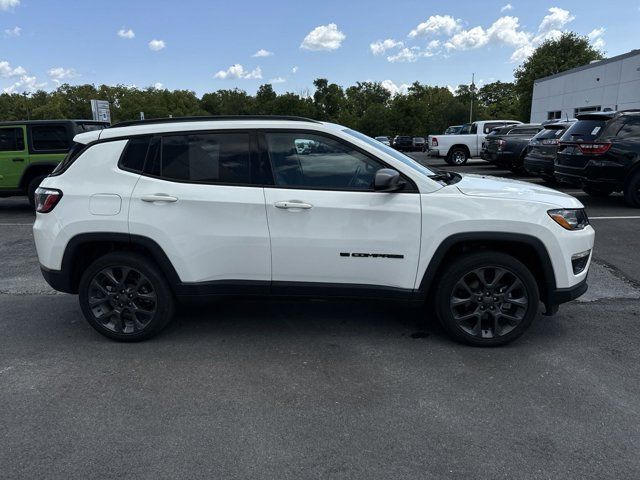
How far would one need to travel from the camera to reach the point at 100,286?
3.98 m

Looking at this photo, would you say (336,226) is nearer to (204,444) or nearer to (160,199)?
(160,199)

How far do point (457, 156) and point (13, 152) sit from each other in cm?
1676

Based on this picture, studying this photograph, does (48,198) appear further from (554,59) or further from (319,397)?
(554,59)

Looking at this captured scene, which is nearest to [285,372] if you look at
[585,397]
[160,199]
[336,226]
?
[336,226]

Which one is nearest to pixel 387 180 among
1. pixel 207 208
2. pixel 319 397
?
pixel 207 208

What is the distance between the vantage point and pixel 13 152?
399 inches

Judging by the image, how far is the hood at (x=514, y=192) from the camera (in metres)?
3.71

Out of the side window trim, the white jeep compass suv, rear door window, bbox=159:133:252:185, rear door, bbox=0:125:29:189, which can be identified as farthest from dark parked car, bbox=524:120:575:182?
rear door, bbox=0:125:29:189

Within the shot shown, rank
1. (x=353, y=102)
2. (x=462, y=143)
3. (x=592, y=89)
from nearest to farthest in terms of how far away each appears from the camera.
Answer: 1. (x=462, y=143)
2. (x=592, y=89)
3. (x=353, y=102)

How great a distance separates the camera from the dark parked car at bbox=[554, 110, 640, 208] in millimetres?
9133

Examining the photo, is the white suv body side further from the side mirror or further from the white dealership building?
the white dealership building

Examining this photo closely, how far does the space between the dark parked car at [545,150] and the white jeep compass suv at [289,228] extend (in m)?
9.33

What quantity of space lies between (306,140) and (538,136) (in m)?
11.2

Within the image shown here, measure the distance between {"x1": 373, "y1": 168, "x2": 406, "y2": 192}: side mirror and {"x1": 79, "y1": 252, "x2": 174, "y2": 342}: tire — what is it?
1.86 metres
